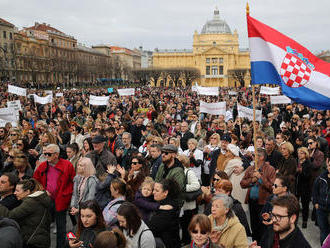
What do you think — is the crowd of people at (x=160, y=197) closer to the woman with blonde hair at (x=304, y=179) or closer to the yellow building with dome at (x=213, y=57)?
the woman with blonde hair at (x=304, y=179)

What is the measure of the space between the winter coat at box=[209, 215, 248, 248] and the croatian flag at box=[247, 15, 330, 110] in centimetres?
247

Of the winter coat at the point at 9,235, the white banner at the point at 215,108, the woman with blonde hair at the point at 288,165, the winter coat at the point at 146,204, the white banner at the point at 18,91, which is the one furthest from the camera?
the white banner at the point at 18,91

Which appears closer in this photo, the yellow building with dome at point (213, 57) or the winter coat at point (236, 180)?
the winter coat at point (236, 180)

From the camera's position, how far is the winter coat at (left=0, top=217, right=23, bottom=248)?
2979 millimetres

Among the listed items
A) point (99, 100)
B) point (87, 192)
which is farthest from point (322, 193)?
point (99, 100)

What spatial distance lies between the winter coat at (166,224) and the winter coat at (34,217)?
1.42 metres

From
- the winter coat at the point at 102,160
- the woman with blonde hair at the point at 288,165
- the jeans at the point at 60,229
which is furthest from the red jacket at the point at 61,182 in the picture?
the woman with blonde hair at the point at 288,165

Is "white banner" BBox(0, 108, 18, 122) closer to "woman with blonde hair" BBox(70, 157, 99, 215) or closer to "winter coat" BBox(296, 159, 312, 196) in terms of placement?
"woman with blonde hair" BBox(70, 157, 99, 215)

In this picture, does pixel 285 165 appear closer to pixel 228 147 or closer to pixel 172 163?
pixel 228 147

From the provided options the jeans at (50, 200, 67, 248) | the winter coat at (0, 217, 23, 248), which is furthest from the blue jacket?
the winter coat at (0, 217, 23, 248)

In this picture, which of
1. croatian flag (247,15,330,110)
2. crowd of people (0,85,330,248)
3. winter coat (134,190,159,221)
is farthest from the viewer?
croatian flag (247,15,330,110)

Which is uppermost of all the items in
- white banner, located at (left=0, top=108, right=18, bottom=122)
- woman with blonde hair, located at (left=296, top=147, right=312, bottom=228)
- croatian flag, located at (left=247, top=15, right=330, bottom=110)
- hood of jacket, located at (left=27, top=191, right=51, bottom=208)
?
croatian flag, located at (left=247, top=15, right=330, bottom=110)

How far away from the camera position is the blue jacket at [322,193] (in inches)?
186

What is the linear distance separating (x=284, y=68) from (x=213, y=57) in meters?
96.1
